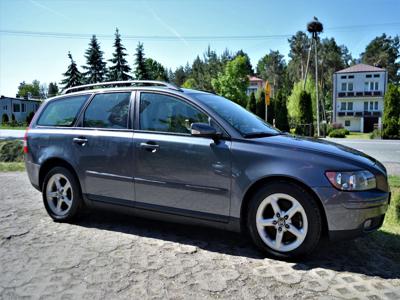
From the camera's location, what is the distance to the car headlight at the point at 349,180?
10.9 feet

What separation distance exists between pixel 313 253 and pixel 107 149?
262 cm

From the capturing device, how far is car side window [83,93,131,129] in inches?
179

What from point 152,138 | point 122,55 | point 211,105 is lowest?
point 152,138

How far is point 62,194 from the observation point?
496cm

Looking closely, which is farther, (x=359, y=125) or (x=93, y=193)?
(x=359, y=125)

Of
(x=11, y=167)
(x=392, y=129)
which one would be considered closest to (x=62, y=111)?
(x=11, y=167)

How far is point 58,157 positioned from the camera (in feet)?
16.0

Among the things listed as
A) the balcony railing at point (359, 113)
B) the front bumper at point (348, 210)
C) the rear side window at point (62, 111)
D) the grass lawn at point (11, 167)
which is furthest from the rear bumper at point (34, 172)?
the balcony railing at point (359, 113)

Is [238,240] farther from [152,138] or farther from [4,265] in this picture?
[4,265]

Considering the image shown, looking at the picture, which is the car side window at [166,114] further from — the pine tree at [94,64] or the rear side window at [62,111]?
the pine tree at [94,64]

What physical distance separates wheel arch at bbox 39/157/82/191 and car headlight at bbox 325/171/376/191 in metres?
3.13

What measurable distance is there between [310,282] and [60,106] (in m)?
3.99

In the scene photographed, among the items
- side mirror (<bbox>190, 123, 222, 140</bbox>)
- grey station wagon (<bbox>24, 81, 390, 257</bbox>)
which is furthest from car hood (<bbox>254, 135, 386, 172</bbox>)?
side mirror (<bbox>190, 123, 222, 140</bbox>)

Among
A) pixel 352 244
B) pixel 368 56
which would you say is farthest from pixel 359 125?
pixel 352 244
